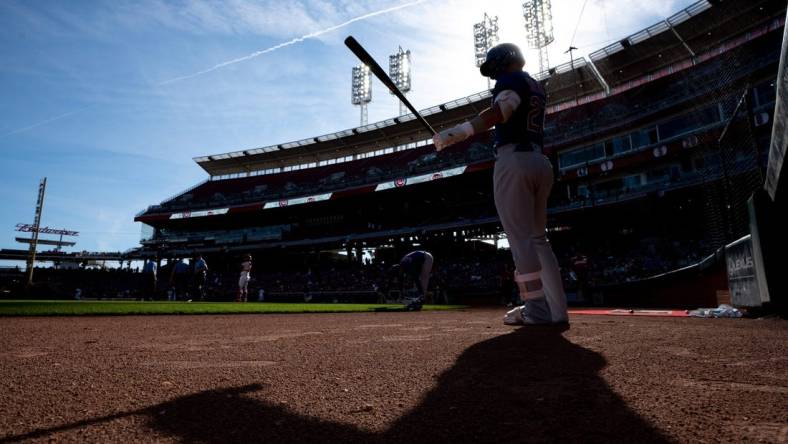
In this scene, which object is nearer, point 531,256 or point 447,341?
point 447,341

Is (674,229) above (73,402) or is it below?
above

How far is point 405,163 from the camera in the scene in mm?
37656

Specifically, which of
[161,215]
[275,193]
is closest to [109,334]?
[275,193]

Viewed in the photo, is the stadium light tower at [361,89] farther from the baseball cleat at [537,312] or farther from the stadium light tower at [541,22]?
the baseball cleat at [537,312]

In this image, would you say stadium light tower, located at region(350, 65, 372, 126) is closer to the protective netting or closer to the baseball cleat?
the protective netting

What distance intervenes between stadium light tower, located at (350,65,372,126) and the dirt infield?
4684 centimetres

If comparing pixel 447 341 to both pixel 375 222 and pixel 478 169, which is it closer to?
pixel 478 169

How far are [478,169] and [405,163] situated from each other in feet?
31.7

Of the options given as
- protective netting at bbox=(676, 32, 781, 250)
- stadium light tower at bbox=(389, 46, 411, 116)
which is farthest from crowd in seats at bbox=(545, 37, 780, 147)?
stadium light tower at bbox=(389, 46, 411, 116)

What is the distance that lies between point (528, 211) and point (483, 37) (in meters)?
43.7

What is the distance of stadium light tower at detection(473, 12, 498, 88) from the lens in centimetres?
4181

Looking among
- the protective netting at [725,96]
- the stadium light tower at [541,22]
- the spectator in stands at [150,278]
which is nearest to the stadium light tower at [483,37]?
the stadium light tower at [541,22]

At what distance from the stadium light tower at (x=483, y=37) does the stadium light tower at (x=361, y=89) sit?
41.2 feet

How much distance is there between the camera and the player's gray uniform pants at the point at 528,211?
3738 millimetres
